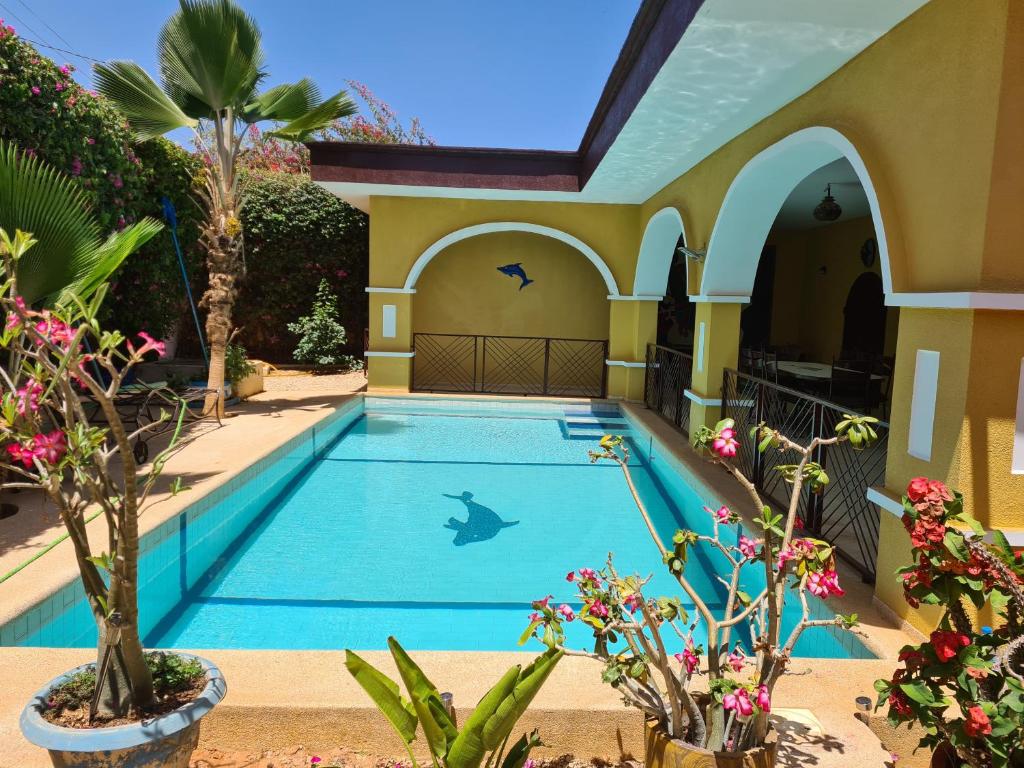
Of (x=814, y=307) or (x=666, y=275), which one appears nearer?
(x=666, y=275)

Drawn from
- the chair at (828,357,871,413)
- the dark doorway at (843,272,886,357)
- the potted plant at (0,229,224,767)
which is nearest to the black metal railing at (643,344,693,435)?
the chair at (828,357,871,413)

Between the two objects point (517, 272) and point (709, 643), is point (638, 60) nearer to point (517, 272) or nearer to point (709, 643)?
point (709, 643)

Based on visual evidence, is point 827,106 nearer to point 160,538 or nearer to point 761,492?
point 761,492

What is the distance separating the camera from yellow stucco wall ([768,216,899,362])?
13.2 metres

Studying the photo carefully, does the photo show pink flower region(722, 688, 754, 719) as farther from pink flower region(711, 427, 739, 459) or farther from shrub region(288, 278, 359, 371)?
shrub region(288, 278, 359, 371)

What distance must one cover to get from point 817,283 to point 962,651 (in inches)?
550

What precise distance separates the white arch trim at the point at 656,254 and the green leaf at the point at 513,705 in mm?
8953

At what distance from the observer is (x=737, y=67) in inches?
202

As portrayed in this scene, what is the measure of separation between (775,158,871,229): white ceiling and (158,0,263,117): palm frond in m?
6.95

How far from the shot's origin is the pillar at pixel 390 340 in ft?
39.9

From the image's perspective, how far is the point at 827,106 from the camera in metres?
5.11

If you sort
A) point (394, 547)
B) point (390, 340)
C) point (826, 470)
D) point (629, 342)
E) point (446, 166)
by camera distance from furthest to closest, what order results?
1. point (629, 342)
2. point (390, 340)
3. point (446, 166)
4. point (826, 470)
5. point (394, 547)

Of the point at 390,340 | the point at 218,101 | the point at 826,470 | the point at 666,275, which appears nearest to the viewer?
the point at 826,470

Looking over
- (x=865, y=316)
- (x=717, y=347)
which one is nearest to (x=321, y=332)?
(x=717, y=347)
